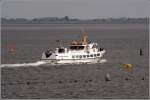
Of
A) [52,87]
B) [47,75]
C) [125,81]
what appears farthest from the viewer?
[47,75]

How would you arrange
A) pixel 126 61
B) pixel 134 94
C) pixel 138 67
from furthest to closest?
pixel 126 61
pixel 138 67
pixel 134 94

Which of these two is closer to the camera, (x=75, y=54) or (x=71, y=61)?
(x=71, y=61)

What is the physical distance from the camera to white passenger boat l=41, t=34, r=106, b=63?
80.3 meters

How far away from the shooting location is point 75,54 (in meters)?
82.1

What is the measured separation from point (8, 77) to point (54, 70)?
9.13m

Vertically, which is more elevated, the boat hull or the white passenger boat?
the white passenger boat

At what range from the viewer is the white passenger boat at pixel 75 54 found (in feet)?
263

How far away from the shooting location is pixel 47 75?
6912 centimetres

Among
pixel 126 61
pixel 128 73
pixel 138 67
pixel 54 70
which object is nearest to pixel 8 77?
pixel 54 70

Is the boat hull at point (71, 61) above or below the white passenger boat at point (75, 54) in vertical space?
below

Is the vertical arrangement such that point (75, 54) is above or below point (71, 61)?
above

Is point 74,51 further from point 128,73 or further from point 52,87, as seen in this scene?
point 52,87

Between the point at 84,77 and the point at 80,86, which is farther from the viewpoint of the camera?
the point at 84,77

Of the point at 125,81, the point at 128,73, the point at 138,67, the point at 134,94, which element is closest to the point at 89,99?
the point at 134,94
